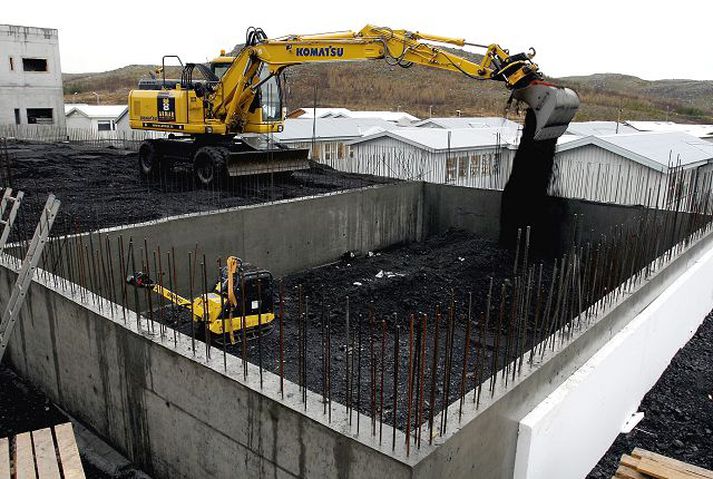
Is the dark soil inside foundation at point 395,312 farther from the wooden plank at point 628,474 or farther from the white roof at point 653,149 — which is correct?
the white roof at point 653,149

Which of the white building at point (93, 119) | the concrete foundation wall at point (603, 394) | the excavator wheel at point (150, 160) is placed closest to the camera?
the concrete foundation wall at point (603, 394)

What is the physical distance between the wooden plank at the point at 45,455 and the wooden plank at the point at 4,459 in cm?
17

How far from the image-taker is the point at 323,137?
21328 mm

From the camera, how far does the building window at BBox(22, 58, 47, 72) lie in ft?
94.9

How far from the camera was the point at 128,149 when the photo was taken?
19.3 m

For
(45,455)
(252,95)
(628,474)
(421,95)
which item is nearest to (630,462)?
(628,474)

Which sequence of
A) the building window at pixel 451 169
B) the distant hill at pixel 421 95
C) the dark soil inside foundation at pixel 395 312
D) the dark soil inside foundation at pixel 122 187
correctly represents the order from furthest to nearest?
1. the distant hill at pixel 421 95
2. the building window at pixel 451 169
3. the dark soil inside foundation at pixel 122 187
4. the dark soil inside foundation at pixel 395 312

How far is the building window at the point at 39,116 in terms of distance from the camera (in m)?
29.3

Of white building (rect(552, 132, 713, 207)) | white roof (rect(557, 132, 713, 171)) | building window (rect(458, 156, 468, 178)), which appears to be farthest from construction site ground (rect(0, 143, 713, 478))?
white roof (rect(557, 132, 713, 171))

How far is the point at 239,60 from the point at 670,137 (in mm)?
12604

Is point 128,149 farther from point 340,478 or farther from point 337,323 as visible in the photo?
point 340,478

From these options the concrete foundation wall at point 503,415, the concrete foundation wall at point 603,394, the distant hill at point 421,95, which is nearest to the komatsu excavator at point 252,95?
the concrete foundation wall at point 603,394

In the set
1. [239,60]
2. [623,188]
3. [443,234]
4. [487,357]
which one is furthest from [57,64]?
[487,357]

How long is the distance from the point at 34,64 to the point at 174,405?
101ft
